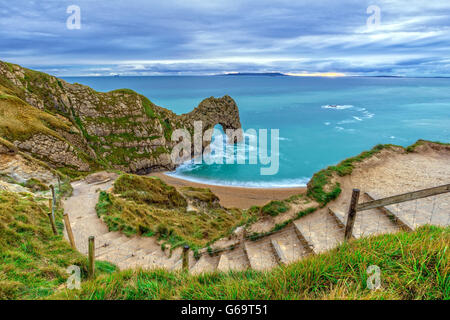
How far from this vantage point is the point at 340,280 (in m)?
3.41

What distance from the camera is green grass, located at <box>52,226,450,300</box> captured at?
10.5 ft

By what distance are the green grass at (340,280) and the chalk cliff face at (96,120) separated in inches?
1417

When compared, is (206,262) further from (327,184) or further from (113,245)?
(327,184)

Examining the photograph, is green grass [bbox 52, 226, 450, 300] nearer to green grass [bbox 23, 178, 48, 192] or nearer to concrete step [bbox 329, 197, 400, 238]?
concrete step [bbox 329, 197, 400, 238]

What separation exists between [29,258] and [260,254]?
22.6 ft

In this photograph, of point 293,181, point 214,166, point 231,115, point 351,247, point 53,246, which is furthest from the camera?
point 231,115

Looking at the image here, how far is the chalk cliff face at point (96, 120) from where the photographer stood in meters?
39.0

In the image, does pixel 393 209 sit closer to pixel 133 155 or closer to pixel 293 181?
pixel 293 181

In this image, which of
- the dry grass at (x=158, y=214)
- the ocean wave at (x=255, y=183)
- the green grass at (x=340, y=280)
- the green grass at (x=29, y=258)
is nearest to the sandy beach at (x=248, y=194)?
the ocean wave at (x=255, y=183)

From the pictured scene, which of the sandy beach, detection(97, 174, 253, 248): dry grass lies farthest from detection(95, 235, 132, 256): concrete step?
the sandy beach

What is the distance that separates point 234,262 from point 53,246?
6.16 meters

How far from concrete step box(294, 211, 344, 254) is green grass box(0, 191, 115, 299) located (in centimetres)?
674

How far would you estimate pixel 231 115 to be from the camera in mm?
74125
